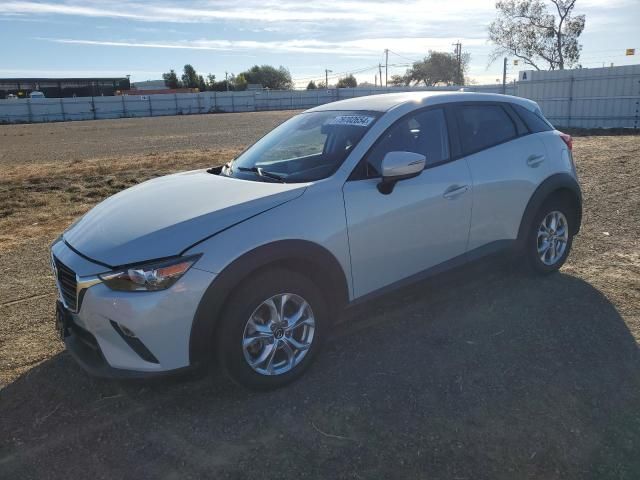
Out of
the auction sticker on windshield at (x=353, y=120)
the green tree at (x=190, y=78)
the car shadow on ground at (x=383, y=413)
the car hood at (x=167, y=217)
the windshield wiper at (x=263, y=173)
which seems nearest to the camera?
the car shadow on ground at (x=383, y=413)

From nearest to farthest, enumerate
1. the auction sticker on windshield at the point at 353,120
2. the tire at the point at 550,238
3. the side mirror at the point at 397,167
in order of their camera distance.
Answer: the side mirror at the point at 397,167
the auction sticker on windshield at the point at 353,120
the tire at the point at 550,238

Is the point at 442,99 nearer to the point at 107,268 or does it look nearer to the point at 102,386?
the point at 107,268

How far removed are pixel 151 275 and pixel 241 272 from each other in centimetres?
47

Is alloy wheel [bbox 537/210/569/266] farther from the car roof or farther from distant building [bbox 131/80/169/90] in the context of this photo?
distant building [bbox 131/80/169/90]

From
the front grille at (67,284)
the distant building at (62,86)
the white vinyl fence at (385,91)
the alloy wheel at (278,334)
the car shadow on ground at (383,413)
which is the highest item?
the distant building at (62,86)

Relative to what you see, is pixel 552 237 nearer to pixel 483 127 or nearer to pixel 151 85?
pixel 483 127

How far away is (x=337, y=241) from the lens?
336 centimetres

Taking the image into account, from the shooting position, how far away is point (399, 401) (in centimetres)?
318

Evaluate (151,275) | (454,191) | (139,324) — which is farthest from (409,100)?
(139,324)

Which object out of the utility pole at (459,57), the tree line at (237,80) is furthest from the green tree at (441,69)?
the tree line at (237,80)

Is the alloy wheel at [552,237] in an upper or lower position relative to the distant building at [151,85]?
lower

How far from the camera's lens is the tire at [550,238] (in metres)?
4.72

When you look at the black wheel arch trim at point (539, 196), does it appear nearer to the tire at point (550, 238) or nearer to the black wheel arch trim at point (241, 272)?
the tire at point (550, 238)

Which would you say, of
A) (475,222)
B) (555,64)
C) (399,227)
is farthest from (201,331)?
(555,64)
